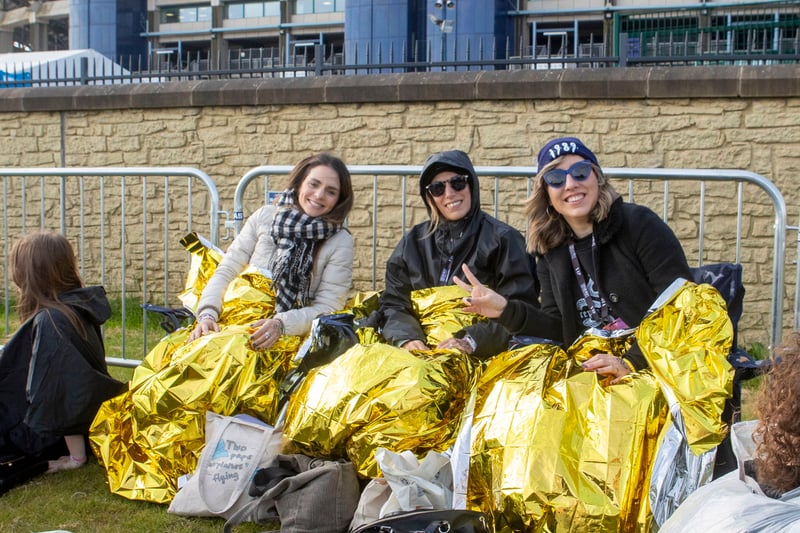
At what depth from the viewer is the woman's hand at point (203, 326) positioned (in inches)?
138

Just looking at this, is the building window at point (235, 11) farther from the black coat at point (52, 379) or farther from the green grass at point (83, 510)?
the green grass at point (83, 510)

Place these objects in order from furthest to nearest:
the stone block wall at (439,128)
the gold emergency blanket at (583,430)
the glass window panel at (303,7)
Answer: the glass window panel at (303,7) < the stone block wall at (439,128) < the gold emergency blanket at (583,430)

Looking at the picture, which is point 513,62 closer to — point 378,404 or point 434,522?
point 378,404

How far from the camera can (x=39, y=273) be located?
362cm

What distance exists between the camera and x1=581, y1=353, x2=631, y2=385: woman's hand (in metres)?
2.68

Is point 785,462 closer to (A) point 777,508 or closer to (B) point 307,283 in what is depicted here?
(A) point 777,508

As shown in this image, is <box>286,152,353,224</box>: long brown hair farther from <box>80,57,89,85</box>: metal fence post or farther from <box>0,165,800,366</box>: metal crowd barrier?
<box>80,57,89,85</box>: metal fence post

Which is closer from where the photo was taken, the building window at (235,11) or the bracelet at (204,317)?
the bracelet at (204,317)

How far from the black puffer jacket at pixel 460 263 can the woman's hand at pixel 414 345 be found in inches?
1.2

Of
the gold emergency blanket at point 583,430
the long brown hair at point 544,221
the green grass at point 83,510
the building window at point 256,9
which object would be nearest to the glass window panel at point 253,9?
the building window at point 256,9

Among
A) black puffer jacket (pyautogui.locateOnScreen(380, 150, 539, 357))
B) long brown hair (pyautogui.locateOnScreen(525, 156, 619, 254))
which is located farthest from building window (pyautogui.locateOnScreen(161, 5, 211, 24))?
long brown hair (pyautogui.locateOnScreen(525, 156, 619, 254))

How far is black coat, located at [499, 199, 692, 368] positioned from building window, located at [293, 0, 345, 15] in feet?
54.9

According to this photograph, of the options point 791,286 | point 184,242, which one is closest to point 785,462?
point 184,242

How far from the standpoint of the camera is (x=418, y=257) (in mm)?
3541
